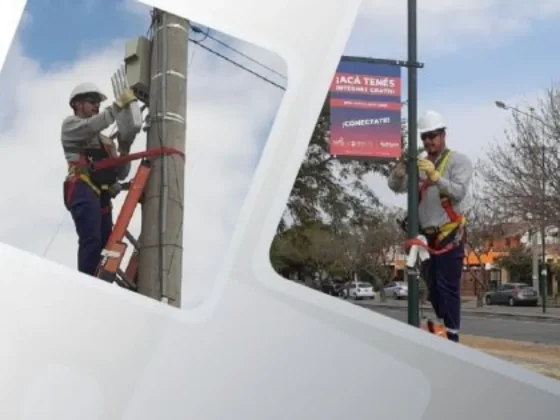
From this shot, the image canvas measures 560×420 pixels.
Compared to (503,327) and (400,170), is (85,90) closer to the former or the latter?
(400,170)

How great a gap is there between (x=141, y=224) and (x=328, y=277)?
34.5 inches

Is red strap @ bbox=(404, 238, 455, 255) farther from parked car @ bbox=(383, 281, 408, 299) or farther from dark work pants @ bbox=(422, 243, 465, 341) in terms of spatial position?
parked car @ bbox=(383, 281, 408, 299)

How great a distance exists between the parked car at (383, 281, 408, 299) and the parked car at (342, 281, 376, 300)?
6 centimetres

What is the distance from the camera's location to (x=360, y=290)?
8.51 ft

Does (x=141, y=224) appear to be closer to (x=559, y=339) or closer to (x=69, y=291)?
(x=69, y=291)

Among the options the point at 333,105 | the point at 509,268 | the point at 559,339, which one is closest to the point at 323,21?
the point at 333,105

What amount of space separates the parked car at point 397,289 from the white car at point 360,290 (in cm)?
6

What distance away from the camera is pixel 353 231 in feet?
8.31

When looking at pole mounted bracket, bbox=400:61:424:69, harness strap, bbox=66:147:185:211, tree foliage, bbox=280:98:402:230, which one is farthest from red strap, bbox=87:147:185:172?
pole mounted bracket, bbox=400:61:424:69

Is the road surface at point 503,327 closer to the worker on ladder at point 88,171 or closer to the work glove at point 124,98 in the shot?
the worker on ladder at point 88,171

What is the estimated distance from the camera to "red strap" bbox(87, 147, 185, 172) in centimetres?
284

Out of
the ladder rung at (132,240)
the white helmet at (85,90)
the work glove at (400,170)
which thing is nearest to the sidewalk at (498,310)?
the work glove at (400,170)

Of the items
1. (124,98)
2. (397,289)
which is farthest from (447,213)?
(124,98)

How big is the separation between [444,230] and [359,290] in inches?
17.3
